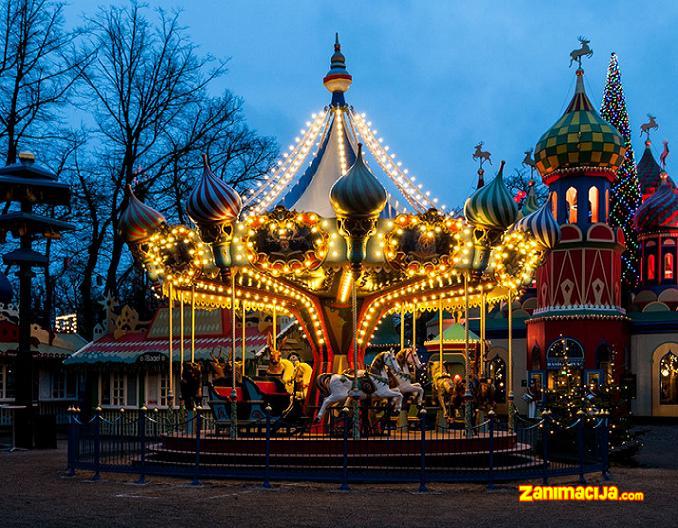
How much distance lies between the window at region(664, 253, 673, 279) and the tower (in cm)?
472

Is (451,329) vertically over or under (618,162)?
under

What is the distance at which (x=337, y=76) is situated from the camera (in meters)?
19.7

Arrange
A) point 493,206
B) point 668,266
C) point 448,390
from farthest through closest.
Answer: point 668,266
point 448,390
point 493,206

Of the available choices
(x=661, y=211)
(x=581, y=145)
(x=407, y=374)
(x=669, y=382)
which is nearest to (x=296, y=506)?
(x=407, y=374)

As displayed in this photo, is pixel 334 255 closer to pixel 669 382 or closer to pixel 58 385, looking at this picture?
pixel 58 385

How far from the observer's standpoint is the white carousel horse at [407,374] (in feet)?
59.9

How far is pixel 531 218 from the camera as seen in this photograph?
61.0 feet

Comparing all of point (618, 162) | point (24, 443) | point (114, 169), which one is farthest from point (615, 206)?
point (24, 443)

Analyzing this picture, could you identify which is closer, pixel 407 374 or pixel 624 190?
pixel 407 374

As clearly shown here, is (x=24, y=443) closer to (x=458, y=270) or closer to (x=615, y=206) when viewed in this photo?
(x=458, y=270)

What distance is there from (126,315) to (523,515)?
2252 cm

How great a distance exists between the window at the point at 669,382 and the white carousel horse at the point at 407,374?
21.3m

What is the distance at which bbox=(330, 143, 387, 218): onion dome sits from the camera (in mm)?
Answer: 15266

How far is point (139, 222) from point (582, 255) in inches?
920
